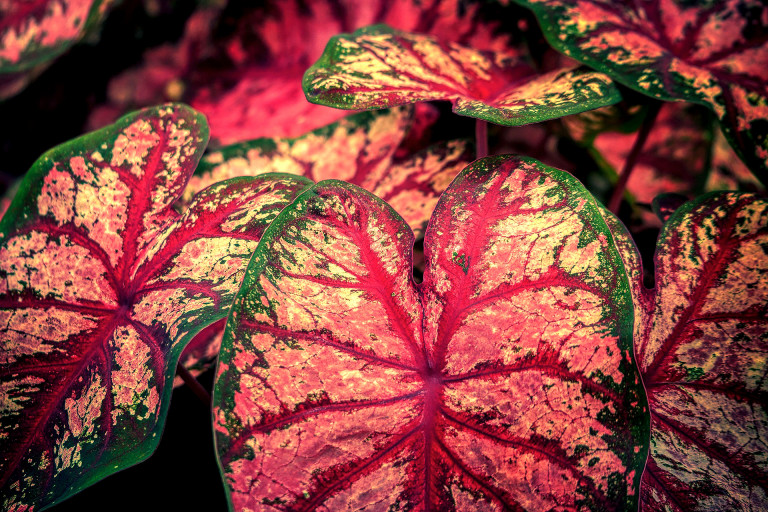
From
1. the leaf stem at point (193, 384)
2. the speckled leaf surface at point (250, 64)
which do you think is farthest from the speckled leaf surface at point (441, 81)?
the speckled leaf surface at point (250, 64)

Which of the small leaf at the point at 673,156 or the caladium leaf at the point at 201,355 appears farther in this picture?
the small leaf at the point at 673,156

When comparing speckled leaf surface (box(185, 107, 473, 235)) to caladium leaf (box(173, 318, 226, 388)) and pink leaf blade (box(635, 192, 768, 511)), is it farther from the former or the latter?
pink leaf blade (box(635, 192, 768, 511))

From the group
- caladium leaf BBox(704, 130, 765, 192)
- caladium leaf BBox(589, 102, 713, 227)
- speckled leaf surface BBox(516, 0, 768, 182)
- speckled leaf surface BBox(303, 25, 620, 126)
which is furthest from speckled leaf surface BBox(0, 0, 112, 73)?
caladium leaf BBox(704, 130, 765, 192)

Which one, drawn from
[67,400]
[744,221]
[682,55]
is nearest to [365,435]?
[67,400]

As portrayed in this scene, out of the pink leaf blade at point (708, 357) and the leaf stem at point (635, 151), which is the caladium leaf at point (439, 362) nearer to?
the pink leaf blade at point (708, 357)

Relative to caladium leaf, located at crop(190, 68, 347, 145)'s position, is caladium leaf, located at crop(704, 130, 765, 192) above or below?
below

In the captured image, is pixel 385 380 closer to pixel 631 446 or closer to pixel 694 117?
pixel 631 446
